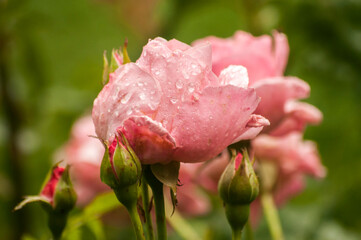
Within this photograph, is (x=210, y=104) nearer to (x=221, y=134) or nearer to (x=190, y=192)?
(x=221, y=134)

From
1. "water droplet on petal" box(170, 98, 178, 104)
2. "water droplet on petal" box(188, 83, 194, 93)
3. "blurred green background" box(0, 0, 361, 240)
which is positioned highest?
"water droplet on petal" box(188, 83, 194, 93)

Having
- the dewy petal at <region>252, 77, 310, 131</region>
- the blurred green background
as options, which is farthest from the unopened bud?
the blurred green background

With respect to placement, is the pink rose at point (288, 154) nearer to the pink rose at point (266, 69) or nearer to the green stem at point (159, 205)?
the pink rose at point (266, 69)

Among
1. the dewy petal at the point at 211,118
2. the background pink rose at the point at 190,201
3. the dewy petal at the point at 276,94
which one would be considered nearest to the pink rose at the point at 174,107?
the dewy petal at the point at 211,118

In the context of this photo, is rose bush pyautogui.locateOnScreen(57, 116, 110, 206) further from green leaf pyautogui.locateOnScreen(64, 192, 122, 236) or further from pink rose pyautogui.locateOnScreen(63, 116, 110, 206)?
green leaf pyautogui.locateOnScreen(64, 192, 122, 236)

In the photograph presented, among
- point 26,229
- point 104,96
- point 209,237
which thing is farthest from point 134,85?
point 26,229
